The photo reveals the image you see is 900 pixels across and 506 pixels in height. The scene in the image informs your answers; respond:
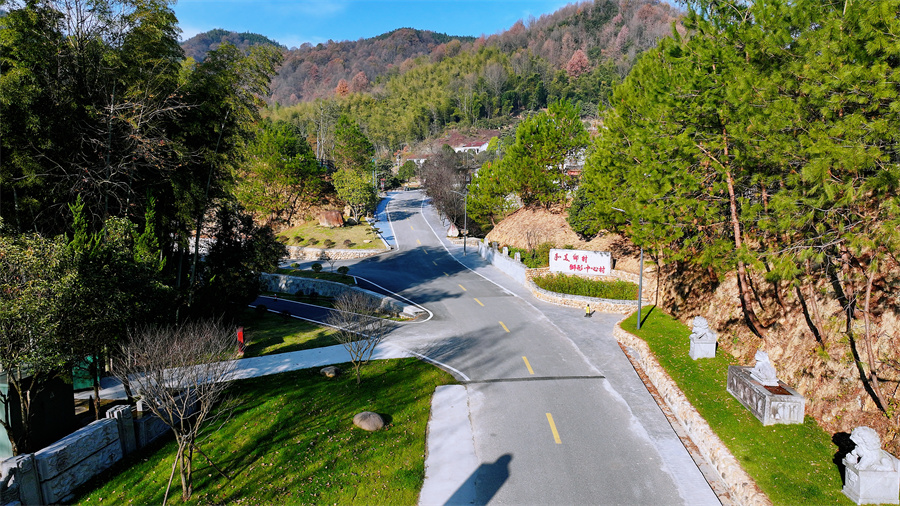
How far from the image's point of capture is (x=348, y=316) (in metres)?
18.8

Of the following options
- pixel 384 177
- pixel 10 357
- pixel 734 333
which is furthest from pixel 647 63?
pixel 384 177

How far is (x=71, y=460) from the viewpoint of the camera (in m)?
11.0

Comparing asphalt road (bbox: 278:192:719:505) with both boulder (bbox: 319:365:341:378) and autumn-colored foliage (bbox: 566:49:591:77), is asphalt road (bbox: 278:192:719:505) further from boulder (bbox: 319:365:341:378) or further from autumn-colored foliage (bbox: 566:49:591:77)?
autumn-colored foliage (bbox: 566:49:591:77)

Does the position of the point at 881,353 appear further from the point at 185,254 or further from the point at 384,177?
the point at 384,177

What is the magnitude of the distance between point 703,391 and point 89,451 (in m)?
17.4

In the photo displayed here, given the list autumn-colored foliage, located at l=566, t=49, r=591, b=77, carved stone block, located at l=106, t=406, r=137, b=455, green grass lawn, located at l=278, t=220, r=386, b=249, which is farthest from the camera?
autumn-colored foliage, located at l=566, t=49, r=591, b=77

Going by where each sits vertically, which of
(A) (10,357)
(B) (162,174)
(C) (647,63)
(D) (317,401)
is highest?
(C) (647,63)

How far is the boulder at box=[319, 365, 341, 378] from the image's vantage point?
18.1m

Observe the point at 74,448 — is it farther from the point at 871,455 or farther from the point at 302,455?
the point at 871,455

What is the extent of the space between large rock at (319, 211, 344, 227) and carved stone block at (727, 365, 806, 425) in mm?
52161

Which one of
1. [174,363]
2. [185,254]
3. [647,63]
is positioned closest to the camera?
[174,363]

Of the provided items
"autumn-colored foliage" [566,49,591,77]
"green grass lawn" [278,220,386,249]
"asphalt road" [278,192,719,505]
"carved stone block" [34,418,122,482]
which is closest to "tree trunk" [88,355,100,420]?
"carved stone block" [34,418,122,482]

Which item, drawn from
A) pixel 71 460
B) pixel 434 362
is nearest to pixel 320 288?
pixel 434 362

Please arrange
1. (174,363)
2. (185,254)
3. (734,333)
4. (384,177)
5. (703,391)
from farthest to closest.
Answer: (384,177) → (185,254) → (734,333) → (703,391) → (174,363)
